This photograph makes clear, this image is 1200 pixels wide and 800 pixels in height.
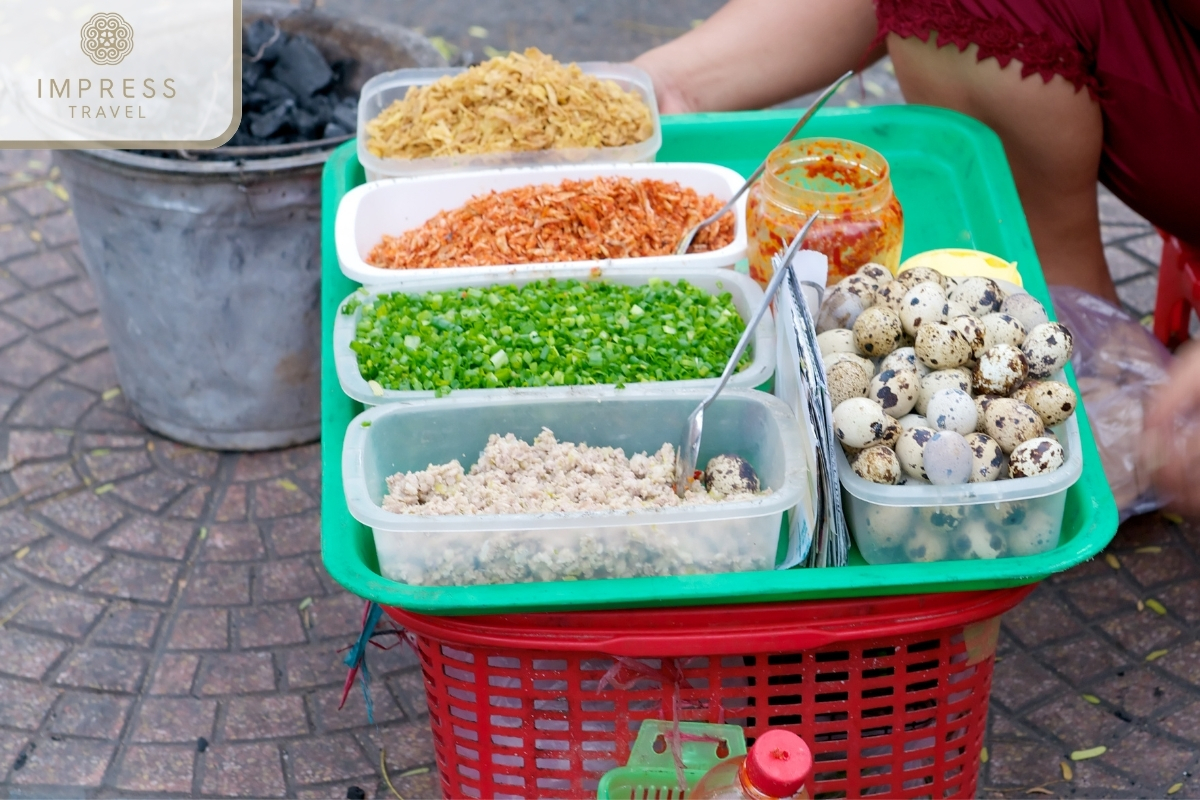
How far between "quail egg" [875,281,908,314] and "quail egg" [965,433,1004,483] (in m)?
0.26

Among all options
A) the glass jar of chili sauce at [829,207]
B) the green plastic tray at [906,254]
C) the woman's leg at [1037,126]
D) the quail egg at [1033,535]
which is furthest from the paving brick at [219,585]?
the woman's leg at [1037,126]

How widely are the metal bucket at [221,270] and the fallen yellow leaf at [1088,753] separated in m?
1.67

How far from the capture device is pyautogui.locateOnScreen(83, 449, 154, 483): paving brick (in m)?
2.56

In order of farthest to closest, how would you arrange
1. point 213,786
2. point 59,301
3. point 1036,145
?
point 59,301 → point 1036,145 → point 213,786

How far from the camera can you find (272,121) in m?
2.50

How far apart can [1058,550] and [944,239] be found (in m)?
0.82

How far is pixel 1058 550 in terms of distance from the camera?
4.35 ft

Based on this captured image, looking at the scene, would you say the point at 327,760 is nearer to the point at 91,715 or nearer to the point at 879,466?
the point at 91,715

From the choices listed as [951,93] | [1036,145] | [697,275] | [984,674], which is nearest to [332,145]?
[697,275]

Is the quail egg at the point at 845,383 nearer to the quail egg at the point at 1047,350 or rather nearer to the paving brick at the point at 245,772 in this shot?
the quail egg at the point at 1047,350

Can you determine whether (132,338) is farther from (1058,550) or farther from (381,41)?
(1058,550)

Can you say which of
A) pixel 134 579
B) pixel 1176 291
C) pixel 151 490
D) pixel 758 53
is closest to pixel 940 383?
pixel 758 53

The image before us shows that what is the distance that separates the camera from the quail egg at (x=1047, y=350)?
148 centimetres

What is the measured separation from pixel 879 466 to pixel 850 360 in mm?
185
